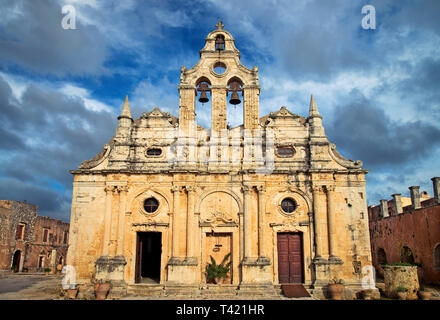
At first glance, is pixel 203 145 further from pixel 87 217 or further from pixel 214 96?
pixel 87 217

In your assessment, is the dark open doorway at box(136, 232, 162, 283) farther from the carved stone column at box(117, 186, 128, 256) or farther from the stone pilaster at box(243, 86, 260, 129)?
the stone pilaster at box(243, 86, 260, 129)

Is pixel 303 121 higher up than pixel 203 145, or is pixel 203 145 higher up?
pixel 303 121

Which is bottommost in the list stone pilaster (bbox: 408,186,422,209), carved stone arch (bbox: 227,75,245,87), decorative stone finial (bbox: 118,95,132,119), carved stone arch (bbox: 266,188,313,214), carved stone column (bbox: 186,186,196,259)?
Answer: carved stone column (bbox: 186,186,196,259)

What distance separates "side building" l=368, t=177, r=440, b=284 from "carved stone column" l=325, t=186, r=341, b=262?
7.87m

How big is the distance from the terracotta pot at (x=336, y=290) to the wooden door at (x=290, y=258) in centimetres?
171

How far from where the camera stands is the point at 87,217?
18766 millimetres

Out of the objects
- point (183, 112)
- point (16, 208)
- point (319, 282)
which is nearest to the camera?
point (319, 282)

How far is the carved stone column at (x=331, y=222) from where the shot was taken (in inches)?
699

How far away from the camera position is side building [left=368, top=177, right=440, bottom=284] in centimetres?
2189

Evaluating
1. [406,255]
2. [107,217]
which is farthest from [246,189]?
[406,255]

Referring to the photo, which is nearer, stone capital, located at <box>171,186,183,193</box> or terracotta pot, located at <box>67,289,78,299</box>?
terracotta pot, located at <box>67,289,78,299</box>

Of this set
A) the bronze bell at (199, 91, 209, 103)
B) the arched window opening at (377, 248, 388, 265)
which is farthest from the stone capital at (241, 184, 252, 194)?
the arched window opening at (377, 248, 388, 265)

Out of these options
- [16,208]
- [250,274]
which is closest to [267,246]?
[250,274]

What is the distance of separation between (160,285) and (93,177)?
21.8 feet
